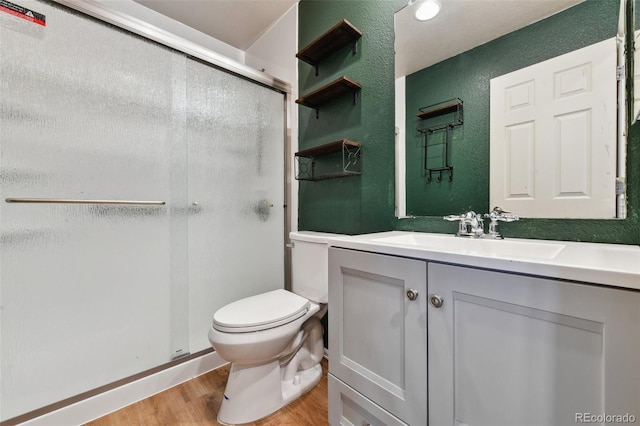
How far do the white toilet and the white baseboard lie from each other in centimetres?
Result: 43

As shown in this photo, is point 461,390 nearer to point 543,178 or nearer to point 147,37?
point 543,178

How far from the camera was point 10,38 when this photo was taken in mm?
1033

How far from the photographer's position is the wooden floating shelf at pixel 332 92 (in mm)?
1398

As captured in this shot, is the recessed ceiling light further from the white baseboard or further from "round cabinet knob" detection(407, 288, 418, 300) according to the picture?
the white baseboard

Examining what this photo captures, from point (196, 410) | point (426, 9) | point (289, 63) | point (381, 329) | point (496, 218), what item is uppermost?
point (289, 63)

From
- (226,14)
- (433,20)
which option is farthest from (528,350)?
(226,14)

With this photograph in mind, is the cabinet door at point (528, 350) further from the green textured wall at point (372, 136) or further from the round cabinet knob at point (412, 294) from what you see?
the green textured wall at point (372, 136)

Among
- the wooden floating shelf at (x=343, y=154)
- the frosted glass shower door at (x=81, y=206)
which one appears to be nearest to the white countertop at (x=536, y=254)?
the wooden floating shelf at (x=343, y=154)

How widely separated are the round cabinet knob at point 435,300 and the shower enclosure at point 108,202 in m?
1.32

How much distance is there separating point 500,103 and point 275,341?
1340mm

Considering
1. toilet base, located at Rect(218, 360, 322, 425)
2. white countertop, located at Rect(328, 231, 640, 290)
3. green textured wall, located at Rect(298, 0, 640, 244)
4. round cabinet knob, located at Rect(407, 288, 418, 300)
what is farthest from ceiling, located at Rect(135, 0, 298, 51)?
toilet base, located at Rect(218, 360, 322, 425)

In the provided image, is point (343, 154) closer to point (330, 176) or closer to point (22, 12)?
point (330, 176)

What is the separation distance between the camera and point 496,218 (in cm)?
100

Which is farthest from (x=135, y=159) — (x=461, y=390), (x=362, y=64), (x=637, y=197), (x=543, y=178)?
(x=637, y=197)
